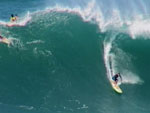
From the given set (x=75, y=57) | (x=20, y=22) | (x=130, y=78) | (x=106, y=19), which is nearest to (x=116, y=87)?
(x=130, y=78)

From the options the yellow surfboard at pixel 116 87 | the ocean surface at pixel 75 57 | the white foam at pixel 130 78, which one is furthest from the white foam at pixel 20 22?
the white foam at pixel 130 78

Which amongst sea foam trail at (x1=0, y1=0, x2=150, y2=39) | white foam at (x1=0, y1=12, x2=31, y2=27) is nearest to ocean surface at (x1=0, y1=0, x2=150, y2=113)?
sea foam trail at (x1=0, y1=0, x2=150, y2=39)

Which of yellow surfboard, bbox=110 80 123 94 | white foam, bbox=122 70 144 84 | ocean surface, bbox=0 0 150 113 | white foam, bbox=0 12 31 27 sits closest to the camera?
ocean surface, bbox=0 0 150 113

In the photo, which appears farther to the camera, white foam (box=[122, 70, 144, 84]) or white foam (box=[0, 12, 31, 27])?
white foam (box=[0, 12, 31, 27])

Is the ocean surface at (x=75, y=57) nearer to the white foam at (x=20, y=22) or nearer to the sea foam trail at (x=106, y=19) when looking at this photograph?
the sea foam trail at (x=106, y=19)

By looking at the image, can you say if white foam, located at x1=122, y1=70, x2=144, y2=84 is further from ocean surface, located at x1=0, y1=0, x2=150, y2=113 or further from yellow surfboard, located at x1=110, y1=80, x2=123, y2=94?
yellow surfboard, located at x1=110, y1=80, x2=123, y2=94

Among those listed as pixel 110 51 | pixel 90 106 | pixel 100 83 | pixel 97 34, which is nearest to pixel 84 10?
pixel 97 34

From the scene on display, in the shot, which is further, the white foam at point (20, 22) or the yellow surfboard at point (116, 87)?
the white foam at point (20, 22)

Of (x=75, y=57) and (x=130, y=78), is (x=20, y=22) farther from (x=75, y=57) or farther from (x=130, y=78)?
(x=130, y=78)
